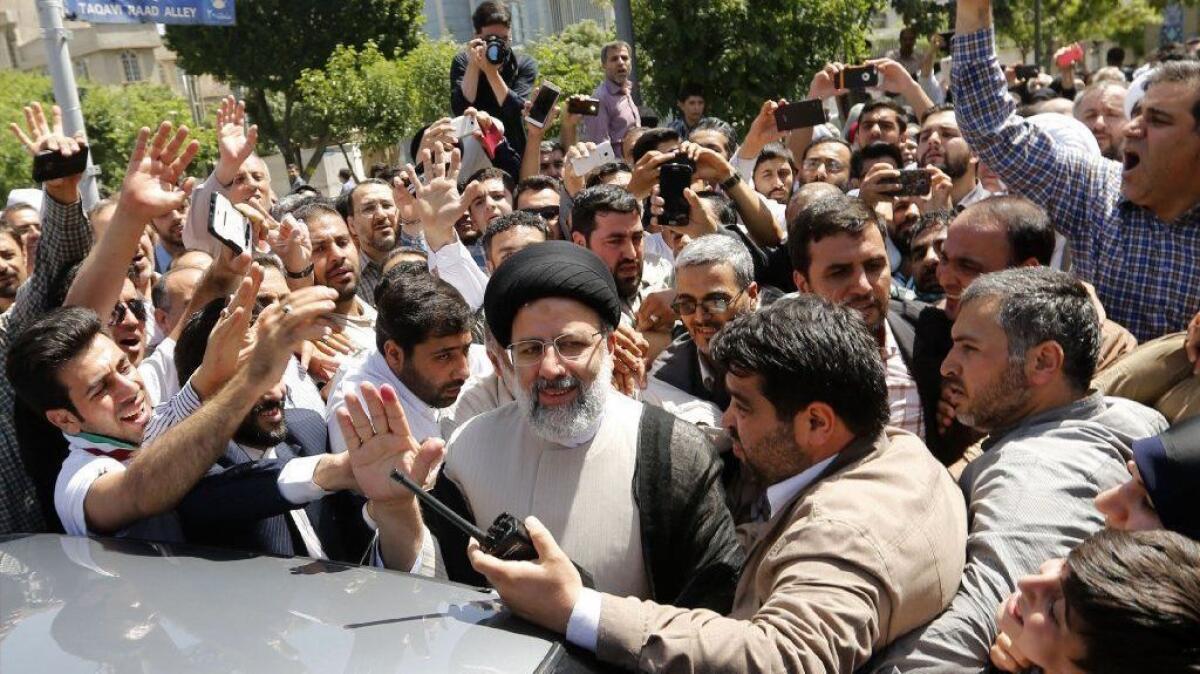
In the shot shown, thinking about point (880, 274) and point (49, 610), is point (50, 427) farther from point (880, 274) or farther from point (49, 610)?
point (880, 274)

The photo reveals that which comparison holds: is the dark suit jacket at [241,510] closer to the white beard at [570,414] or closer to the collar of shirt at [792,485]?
the white beard at [570,414]

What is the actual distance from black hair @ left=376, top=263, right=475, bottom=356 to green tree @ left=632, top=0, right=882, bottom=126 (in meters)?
9.82

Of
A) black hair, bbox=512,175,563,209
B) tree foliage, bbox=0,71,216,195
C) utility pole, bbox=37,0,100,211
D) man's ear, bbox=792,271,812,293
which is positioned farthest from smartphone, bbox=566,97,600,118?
tree foliage, bbox=0,71,216,195

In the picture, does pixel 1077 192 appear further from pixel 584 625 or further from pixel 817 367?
pixel 584 625

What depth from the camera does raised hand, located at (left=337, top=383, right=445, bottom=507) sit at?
251 cm

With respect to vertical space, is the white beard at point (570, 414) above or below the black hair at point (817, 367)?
below

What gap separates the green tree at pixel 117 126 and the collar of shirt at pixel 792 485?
118ft

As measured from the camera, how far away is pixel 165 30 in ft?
128

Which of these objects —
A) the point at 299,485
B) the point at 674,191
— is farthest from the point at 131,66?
the point at 299,485

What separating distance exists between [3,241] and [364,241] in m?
1.88

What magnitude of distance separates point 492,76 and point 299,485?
5.96 meters

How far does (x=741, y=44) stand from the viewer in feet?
42.7

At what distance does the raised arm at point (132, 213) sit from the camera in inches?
142

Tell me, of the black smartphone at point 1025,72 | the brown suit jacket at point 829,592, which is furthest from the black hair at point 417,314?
the black smartphone at point 1025,72
